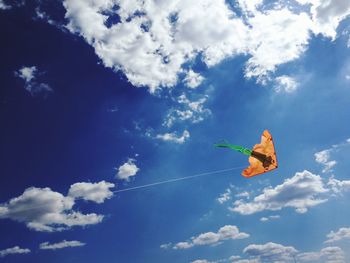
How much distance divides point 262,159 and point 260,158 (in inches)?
9.7

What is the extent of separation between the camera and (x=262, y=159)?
Result: 40875 mm

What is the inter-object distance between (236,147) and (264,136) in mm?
4197

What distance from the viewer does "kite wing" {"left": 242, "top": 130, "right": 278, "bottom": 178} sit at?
40.6m

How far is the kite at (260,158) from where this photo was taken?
40562 mm

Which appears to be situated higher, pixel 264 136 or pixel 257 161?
pixel 264 136

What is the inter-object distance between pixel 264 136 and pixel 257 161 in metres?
3.20

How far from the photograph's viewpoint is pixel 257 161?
1617 inches

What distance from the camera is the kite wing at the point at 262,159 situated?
40.6 m

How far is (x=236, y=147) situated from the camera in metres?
40.3

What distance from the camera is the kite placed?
133ft

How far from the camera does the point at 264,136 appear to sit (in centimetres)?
4212

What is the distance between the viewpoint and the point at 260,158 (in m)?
40.9

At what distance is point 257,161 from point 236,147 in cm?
310
